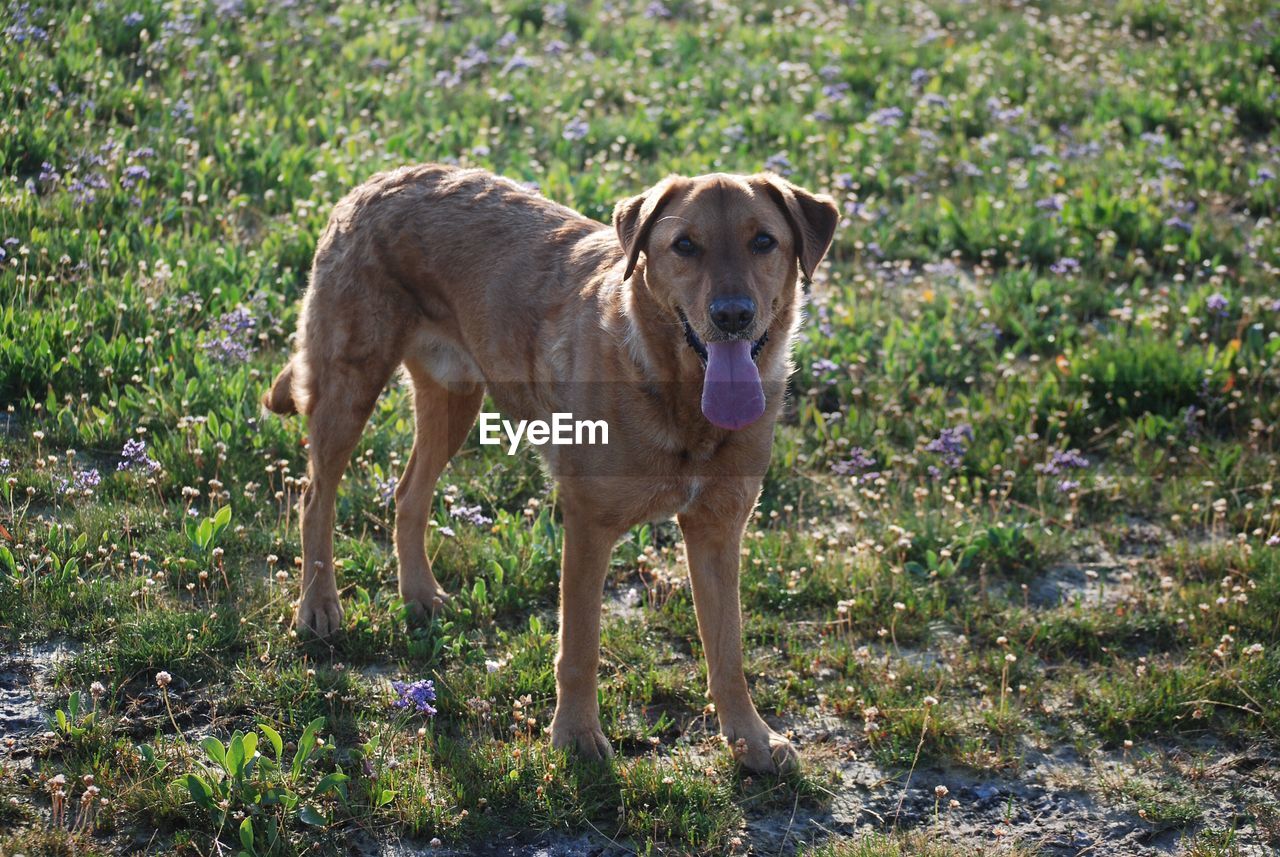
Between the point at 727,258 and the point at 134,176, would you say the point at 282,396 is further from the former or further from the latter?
the point at 134,176

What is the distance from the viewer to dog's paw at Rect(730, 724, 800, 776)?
4820mm

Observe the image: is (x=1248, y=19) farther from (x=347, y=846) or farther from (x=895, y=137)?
(x=347, y=846)

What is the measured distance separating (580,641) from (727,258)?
1482mm

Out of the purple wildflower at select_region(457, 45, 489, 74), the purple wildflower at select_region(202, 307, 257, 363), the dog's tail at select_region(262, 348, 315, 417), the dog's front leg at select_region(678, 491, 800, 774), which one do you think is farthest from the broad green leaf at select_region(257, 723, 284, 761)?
the purple wildflower at select_region(457, 45, 489, 74)

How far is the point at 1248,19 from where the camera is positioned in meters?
12.4

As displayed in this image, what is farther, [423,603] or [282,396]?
[282,396]

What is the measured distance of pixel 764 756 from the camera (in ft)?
15.9

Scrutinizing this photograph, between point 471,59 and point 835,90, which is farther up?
point 471,59

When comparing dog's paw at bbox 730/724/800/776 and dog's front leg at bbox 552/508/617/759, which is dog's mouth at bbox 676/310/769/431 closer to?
dog's front leg at bbox 552/508/617/759

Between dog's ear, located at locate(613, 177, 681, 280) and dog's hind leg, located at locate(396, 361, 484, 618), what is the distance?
1.21 metres

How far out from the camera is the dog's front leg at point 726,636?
4844mm

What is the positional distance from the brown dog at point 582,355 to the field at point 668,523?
336mm

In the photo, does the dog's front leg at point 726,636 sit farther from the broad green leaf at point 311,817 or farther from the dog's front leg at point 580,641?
the broad green leaf at point 311,817

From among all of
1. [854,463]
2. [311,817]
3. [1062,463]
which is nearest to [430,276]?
[311,817]
